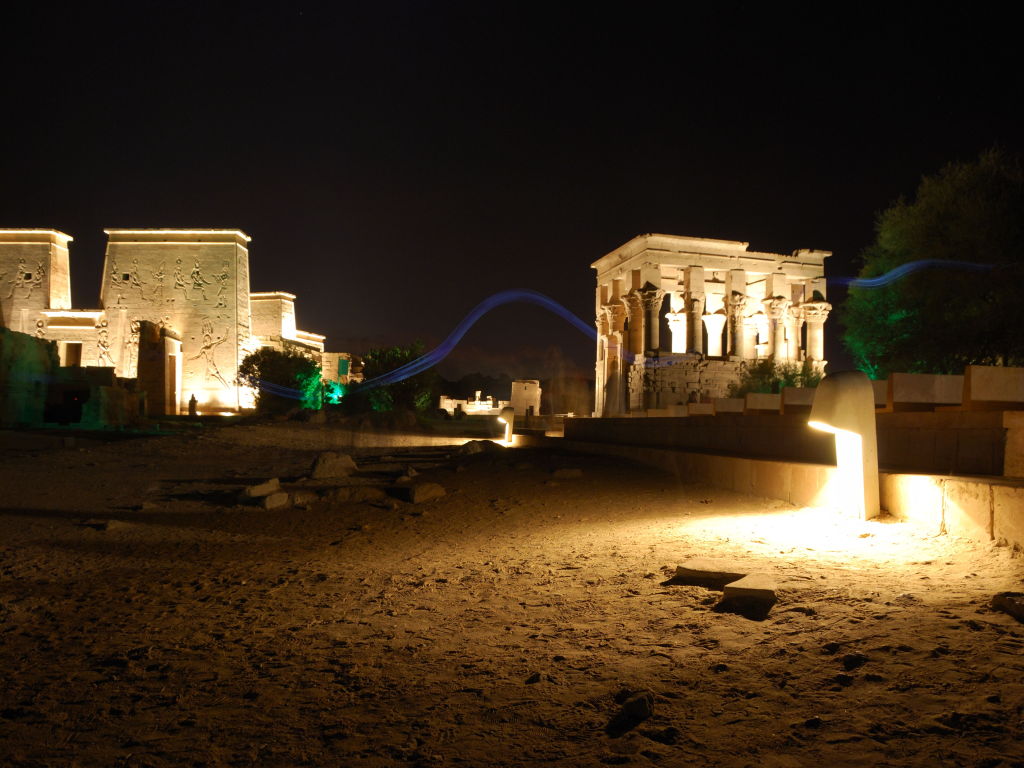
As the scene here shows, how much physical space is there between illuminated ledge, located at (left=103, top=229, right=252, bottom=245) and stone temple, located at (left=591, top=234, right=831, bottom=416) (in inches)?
861

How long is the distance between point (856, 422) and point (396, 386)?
128 ft

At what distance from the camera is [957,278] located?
17938 millimetres

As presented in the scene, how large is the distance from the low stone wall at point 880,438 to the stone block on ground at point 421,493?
4679mm

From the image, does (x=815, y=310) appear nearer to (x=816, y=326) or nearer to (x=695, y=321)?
(x=816, y=326)

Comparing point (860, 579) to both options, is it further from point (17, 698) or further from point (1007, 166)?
point (1007, 166)

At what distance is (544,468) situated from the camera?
11.9m

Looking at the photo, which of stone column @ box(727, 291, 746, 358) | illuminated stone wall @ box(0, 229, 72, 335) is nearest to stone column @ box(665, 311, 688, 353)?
stone column @ box(727, 291, 746, 358)

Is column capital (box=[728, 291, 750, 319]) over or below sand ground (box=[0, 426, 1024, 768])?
over

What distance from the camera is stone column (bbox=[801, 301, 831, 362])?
33.4 m

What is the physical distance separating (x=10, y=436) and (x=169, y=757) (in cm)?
1835

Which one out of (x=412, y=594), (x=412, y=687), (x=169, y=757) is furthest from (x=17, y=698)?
(x=412, y=594)

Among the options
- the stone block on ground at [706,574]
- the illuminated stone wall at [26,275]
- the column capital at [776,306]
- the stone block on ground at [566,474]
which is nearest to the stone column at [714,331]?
the column capital at [776,306]

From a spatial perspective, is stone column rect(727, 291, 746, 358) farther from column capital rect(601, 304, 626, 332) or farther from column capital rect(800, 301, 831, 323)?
column capital rect(601, 304, 626, 332)

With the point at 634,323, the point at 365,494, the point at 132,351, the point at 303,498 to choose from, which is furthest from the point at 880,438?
the point at 132,351
